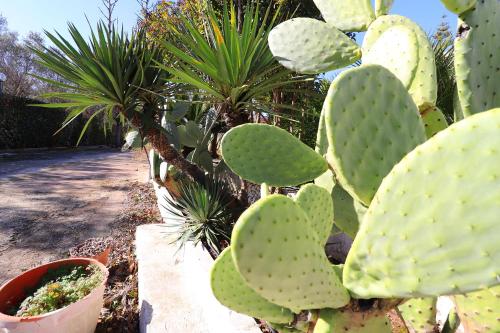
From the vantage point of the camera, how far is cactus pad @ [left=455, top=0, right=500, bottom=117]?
75cm

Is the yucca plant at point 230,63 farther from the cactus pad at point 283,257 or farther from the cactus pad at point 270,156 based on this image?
the cactus pad at point 283,257

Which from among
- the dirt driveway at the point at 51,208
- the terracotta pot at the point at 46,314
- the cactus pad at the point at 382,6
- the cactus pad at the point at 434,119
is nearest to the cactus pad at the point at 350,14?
the cactus pad at the point at 382,6

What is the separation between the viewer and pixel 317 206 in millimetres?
815

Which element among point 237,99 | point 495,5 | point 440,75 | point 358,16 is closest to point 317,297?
point 495,5

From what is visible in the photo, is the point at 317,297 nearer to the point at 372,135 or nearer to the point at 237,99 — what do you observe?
the point at 372,135

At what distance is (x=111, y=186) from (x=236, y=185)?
461cm

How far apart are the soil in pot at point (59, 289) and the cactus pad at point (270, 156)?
1.58m

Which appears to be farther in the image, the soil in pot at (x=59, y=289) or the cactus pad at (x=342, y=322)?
the soil in pot at (x=59, y=289)

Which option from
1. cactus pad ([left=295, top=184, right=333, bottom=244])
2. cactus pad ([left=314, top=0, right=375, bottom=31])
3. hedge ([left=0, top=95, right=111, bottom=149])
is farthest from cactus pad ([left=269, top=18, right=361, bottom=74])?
hedge ([left=0, top=95, right=111, bottom=149])

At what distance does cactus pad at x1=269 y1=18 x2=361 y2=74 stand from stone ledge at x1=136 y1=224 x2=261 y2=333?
125 cm

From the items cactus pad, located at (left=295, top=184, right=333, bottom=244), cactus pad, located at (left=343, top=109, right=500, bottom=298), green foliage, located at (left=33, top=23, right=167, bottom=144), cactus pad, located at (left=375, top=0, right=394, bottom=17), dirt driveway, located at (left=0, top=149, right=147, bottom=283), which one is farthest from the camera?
dirt driveway, located at (left=0, top=149, right=147, bottom=283)

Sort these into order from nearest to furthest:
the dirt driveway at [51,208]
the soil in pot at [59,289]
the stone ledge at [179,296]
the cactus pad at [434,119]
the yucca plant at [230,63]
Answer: the cactus pad at [434,119]
the stone ledge at [179,296]
the soil in pot at [59,289]
the yucca plant at [230,63]
the dirt driveway at [51,208]

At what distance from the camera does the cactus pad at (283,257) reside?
1.53 ft

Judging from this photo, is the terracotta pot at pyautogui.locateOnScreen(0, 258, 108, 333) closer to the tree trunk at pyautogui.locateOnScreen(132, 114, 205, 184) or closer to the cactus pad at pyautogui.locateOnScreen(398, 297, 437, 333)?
Answer: the tree trunk at pyautogui.locateOnScreen(132, 114, 205, 184)
